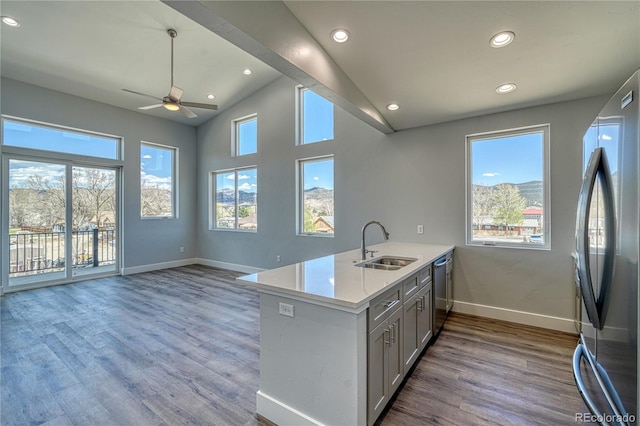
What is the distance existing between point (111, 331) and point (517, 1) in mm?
4855

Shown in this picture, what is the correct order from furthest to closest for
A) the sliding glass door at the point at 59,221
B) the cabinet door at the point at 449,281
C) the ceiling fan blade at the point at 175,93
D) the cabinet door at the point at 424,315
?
the sliding glass door at the point at 59,221 < the ceiling fan blade at the point at 175,93 < the cabinet door at the point at 449,281 < the cabinet door at the point at 424,315

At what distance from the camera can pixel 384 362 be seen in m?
1.81

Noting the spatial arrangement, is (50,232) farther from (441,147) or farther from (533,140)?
(533,140)

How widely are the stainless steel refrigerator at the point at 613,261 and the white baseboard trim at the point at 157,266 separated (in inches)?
284

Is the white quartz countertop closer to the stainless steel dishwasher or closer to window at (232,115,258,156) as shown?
the stainless steel dishwasher

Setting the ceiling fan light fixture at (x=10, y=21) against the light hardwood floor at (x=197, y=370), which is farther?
the ceiling fan light fixture at (x=10, y=21)

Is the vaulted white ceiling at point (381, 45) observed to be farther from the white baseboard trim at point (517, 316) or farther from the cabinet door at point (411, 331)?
the white baseboard trim at point (517, 316)

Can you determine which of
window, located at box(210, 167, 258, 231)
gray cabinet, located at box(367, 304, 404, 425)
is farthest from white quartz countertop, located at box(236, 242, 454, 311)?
window, located at box(210, 167, 258, 231)

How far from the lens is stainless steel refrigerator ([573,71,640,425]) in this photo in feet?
3.12

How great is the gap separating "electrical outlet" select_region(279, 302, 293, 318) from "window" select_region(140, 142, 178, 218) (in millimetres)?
5983

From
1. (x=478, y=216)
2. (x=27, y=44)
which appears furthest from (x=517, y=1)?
(x=27, y=44)

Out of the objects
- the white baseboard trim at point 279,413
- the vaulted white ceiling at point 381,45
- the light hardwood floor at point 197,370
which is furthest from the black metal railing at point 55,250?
the white baseboard trim at point 279,413

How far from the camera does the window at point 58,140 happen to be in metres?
4.75

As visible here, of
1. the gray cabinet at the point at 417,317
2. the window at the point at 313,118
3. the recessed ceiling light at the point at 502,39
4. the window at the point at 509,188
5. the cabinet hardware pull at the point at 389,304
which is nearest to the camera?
the cabinet hardware pull at the point at 389,304
